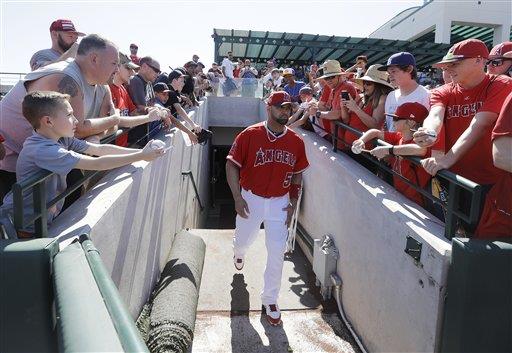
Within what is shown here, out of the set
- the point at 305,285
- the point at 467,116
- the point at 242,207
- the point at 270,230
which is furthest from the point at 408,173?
the point at 305,285

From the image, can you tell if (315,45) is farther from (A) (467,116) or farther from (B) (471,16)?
(A) (467,116)

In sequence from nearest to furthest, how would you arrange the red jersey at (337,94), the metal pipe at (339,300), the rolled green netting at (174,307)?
the rolled green netting at (174,307), the metal pipe at (339,300), the red jersey at (337,94)

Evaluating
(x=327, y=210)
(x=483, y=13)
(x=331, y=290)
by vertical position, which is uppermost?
(x=483, y=13)

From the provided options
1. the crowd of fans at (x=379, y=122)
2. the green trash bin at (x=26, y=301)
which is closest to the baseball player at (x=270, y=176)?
the crowd of fans at (x=379, y=122)

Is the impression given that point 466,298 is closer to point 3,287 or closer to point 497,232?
point 497,232

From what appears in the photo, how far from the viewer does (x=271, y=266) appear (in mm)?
4242

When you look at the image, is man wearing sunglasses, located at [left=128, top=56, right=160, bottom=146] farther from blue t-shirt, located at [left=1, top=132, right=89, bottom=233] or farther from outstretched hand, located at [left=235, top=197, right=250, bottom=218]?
blue t-shirt, located at [left=1, top=132, right=89, bottom=233]

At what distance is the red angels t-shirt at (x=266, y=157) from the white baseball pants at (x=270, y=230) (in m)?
0.10

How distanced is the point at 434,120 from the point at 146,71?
3.89m

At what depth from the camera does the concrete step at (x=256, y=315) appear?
3.91 meters

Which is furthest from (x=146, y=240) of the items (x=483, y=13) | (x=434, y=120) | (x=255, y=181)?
(x=483, y=13)

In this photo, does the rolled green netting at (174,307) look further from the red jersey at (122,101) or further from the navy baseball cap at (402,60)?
the navy baseball cap at (402,60)

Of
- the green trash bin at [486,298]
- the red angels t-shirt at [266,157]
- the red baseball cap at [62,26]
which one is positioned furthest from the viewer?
the red angels t-shirt at [266,157]

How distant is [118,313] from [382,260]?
2.75m
